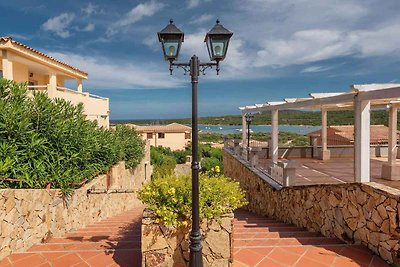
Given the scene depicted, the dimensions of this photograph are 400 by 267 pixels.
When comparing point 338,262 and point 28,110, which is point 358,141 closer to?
point 338,262

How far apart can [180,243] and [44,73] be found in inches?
715

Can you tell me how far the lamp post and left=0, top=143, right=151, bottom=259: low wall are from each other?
140 inches

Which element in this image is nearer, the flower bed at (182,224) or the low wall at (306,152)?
the flower bed at (182,224)

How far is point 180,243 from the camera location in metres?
4.20

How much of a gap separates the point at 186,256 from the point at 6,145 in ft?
17.4

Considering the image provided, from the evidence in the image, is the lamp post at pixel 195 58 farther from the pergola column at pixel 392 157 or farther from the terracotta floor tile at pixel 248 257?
the pergola column at pixel 392 157

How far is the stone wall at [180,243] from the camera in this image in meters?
4.13

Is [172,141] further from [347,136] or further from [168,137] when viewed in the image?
[347,136]

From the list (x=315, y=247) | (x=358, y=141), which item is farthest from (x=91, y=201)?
(x=358, y=141)

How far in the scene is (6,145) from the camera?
679 cm

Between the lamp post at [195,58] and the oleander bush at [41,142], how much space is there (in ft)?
15.3

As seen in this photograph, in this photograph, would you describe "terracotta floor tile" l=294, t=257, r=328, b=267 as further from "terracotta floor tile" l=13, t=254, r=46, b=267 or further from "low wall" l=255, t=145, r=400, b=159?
"low wall" l=255, t=145, r=400, b=159

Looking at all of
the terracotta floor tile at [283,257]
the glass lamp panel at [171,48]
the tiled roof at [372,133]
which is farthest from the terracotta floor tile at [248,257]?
the tiled roof at [372,133]

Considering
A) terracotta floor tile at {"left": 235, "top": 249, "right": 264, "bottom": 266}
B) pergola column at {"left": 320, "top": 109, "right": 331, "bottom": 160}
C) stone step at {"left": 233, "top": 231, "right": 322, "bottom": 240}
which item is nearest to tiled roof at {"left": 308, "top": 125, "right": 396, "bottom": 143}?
pergola column at {"left": 320, "top": 109, "right": 331, "bottom": 160}
